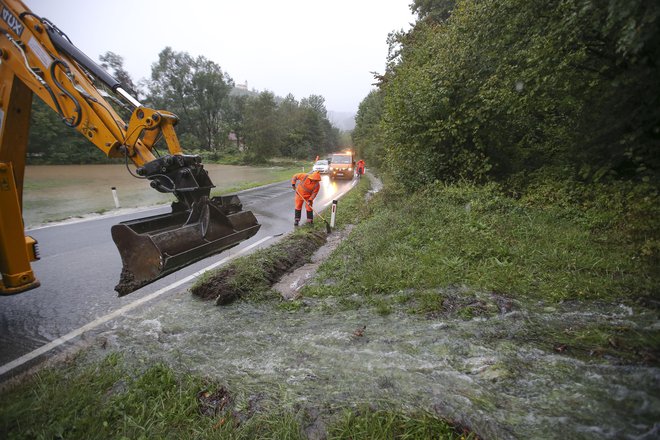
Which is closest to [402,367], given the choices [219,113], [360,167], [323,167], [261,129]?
[360,167]

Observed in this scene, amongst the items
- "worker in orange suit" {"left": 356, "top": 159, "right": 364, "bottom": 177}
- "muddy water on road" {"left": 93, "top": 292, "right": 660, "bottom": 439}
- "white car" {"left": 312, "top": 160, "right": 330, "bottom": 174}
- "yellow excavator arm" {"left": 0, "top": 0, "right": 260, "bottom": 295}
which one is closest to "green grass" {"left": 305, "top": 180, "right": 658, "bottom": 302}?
"muddy water on road" {"left": 93, "top": 292, "right": 660, "bottom": 439}

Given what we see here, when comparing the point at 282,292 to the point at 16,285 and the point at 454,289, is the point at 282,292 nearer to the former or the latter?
the point at 454,289

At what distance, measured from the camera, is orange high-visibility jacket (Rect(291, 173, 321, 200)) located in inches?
320

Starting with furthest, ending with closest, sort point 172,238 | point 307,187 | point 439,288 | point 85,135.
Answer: point 307,187
point 439,288
point 85,135
point 172,238

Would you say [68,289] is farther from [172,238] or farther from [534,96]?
[534,96]

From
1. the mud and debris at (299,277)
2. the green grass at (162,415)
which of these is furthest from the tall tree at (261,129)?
the green grass at (162,415)

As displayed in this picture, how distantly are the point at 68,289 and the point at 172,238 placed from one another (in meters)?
2.71

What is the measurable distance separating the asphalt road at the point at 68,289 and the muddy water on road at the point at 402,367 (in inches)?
25.3

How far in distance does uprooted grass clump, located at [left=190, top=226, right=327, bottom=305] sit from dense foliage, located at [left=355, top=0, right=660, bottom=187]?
486 centimetres

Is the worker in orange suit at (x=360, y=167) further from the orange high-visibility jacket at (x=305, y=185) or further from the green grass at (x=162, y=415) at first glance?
the green grass at (x=162, y=415)

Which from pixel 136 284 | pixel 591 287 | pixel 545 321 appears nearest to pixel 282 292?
pixel 136 284

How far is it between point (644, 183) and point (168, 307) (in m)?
7.60

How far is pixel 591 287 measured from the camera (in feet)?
11.5

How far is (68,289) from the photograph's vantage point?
449 cm
